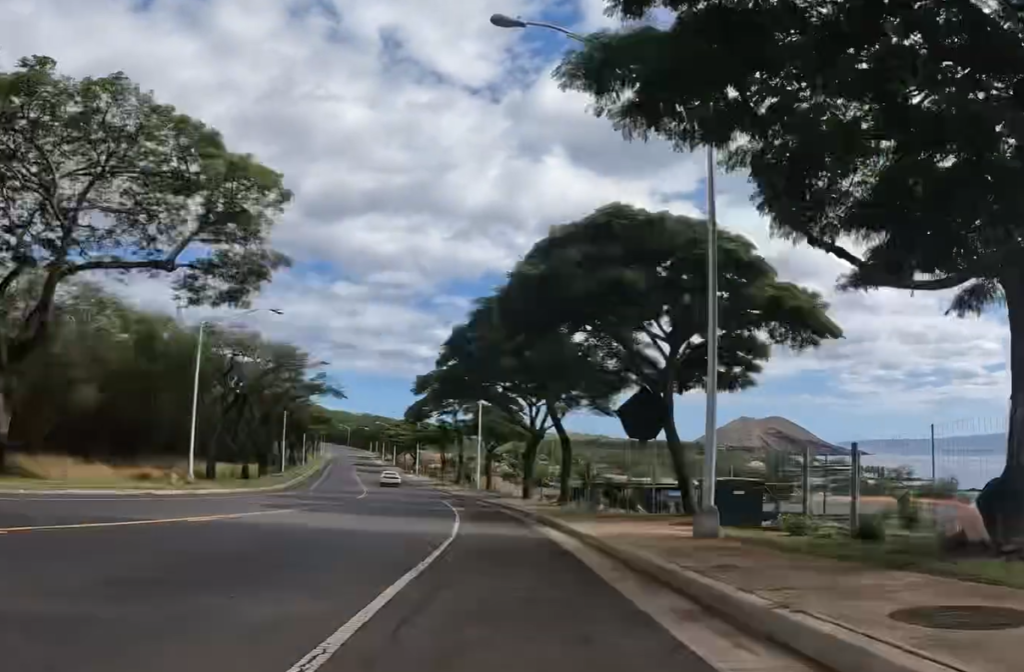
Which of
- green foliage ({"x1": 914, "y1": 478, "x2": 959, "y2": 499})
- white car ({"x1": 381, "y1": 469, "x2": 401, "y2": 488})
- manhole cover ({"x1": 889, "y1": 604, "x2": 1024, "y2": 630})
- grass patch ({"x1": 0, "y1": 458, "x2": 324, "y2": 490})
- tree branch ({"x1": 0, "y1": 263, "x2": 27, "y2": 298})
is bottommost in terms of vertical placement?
white car ({"x1": 381, "y1": 469, "x2": 401, "y2": 488})

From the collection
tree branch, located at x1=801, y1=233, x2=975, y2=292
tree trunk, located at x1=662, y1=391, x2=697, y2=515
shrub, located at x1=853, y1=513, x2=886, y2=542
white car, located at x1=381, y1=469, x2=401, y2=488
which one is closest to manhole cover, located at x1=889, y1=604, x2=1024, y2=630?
tree branch, located at x1=801, y1=233, x2=975, y2=292

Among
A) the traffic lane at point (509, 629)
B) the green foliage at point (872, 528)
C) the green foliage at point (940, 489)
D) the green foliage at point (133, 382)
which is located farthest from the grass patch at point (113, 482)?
the green foliage at point (940, 489)

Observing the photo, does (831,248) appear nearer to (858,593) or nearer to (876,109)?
(876,109)

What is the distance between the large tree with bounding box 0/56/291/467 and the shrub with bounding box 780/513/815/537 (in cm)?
2458

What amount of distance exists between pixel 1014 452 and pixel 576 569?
6701mm

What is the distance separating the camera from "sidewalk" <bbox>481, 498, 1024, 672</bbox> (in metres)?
8.03

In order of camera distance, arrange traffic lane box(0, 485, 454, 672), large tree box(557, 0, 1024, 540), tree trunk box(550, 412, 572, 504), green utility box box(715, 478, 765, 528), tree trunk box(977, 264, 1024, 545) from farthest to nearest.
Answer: tree trunk box(550, 412, 572, 504)
green utility box box(715, 478, 765, 528)
tree trunk box(977, 264, 1024, 545)
large tree box(557, 0, 1024, 540)
traffic lane box(0, 485, 454, 672)

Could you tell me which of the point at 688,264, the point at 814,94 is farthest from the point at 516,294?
the point at 814,94

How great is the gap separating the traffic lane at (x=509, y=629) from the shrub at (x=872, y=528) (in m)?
6.79

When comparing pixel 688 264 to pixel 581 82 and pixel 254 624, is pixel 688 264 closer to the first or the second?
pixel 581 82

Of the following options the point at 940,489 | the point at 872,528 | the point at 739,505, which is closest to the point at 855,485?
the point at 872,528

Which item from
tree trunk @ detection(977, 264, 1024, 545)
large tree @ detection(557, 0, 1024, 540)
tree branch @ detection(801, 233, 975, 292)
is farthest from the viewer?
tree branch @ detection(801, 233, 975, 292)

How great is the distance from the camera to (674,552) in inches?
730

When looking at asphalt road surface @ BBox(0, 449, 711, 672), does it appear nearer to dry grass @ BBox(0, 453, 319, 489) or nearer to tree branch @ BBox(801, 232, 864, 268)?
tree branch @ BBox(801, 232, 864, 268)
